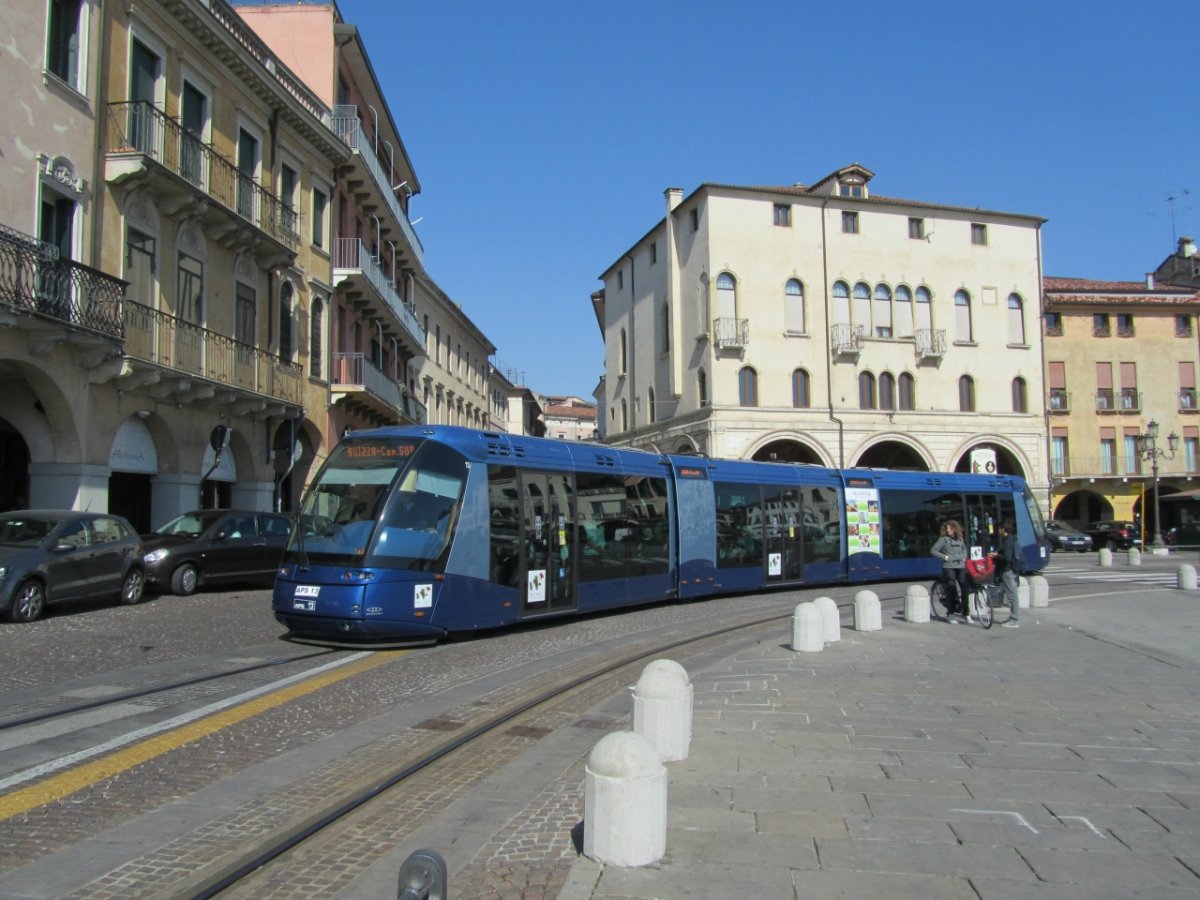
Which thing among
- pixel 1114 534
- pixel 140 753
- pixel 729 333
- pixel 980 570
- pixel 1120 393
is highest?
pixel 729 333

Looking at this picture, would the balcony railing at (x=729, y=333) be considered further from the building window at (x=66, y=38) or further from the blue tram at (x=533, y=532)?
the building window at (x=66, y=38)

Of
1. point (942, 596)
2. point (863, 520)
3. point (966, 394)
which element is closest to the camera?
point (942, 596)

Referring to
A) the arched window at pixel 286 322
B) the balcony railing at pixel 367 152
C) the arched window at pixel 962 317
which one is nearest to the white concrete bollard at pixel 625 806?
the arched window at pixel 286 322

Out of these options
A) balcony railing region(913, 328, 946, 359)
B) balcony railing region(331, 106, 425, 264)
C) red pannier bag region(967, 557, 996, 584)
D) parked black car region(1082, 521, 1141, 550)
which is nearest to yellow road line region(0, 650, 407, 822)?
→ red pannier bag region(967, 557, 996, 584)

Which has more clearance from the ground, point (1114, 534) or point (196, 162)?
point (196, 162)

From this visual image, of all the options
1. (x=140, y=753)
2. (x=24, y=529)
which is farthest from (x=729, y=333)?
(x=140, y=753)

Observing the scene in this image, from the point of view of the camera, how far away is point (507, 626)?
47.3 feet

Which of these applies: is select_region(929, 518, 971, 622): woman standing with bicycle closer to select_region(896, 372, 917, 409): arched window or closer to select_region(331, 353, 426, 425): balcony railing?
select_region(331, 353, 426, 425): balcony railing

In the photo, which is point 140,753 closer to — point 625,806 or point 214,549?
point 625,806

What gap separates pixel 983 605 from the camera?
15.4 m

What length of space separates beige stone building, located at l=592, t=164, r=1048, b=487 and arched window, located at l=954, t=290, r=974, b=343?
0.07 meters

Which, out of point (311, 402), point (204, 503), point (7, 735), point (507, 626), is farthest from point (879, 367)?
point (7, 735)

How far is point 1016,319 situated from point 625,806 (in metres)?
47.1

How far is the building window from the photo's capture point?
17.5m
